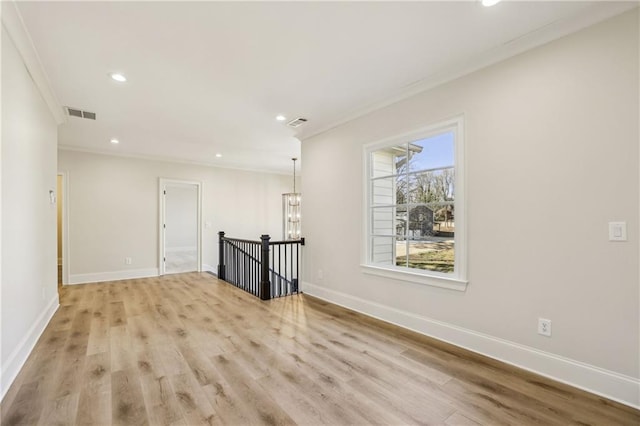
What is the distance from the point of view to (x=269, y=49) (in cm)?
244

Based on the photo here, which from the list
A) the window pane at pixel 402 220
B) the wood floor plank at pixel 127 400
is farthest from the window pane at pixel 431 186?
the wood floor plank at pixel 127 400

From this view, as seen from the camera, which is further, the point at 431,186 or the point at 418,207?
the point at 418,207

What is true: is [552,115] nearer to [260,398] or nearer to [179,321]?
[260,398]

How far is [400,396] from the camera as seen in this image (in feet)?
6.47

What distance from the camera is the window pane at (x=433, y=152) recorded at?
2.92m

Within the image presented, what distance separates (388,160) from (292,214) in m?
4.18

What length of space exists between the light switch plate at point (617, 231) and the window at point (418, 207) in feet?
3.19

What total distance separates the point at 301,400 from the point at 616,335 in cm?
209

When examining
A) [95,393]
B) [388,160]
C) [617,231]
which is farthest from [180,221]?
[617,231]

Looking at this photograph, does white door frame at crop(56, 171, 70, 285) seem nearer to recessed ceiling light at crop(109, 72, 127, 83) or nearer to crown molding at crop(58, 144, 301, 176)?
crown molding at crop(58, 144, 301, 176)

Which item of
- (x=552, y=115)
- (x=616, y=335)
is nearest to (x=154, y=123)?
(x=552, y=115)

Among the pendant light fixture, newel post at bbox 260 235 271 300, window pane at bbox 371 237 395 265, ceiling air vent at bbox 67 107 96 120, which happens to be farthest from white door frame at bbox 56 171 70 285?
window pane at bbox 371 237 395 265

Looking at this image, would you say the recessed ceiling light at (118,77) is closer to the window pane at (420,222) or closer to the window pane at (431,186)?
the window pane at (431,186)

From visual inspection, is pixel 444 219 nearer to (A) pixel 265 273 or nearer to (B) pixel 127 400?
(A) pixel 265 273
